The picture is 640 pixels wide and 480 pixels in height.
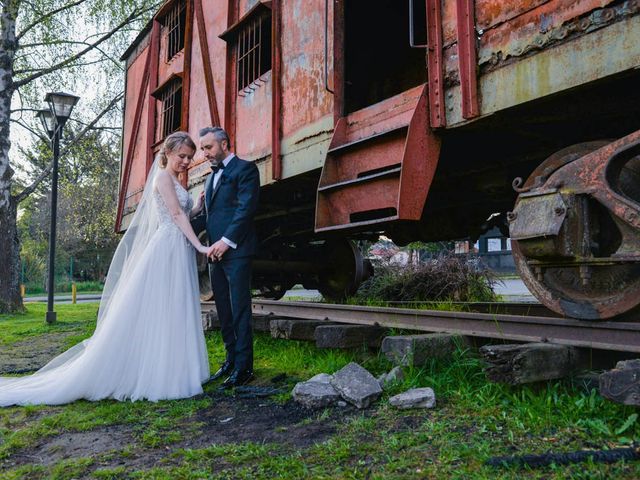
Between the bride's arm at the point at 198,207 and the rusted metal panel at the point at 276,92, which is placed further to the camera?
the rusted metal panel at the point at 276,92

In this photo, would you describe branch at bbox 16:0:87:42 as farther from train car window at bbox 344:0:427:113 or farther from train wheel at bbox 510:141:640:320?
train wheel at bbox 510:141:640:320

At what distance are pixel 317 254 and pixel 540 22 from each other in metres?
5.74

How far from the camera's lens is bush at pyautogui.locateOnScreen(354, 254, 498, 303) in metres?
8.04

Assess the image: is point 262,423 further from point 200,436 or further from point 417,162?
point 417,162

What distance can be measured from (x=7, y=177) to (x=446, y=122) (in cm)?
1271

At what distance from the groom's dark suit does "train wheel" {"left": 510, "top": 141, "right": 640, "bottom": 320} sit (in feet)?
6.50

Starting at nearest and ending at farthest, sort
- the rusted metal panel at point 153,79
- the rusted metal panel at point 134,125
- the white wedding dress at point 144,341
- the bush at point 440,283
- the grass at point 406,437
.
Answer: the grass at point 406,437 → the white wedding dress at point 144,341 → the bush at point 440,283 → the rusted metal panel at point 153,79 → the rusted metal panel at point 134,125

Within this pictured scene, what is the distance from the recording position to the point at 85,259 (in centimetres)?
3347

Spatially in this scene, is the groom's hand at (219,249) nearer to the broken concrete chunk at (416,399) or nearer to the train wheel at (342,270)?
the broken concrete chunk at (416,399)

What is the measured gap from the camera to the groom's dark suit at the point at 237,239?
4113 millimetres

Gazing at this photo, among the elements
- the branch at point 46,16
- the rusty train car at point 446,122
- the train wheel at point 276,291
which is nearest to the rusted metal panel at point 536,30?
the rusty train car at point 446,122

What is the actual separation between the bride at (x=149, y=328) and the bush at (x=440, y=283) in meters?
3.94

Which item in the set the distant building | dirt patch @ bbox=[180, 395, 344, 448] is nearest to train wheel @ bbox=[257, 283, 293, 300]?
dirt patch @ bbox=[180, 395, 344, 448]

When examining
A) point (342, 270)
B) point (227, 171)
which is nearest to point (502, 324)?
point (227, 171)
